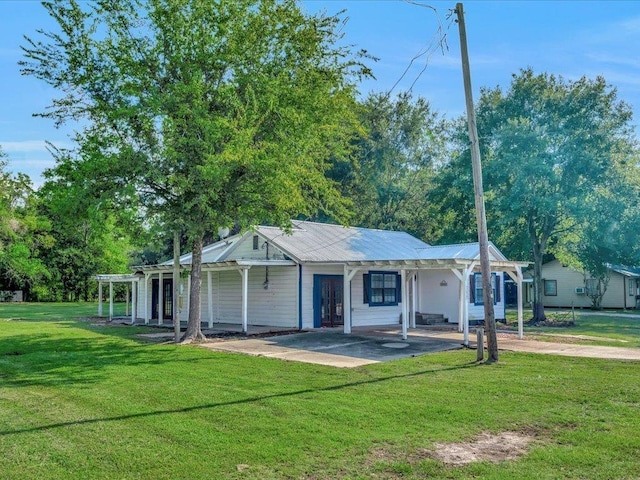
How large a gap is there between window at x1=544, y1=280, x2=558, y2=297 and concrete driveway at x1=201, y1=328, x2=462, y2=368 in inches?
979

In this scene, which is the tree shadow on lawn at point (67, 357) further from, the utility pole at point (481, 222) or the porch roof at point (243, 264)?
the utility pole at point (481, 222)

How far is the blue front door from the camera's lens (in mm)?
19328

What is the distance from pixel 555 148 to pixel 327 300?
12493 millimetres

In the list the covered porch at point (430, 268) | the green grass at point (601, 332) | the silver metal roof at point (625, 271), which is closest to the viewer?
the covered porch at point (430, 268)

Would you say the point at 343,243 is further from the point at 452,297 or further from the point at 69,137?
the point at 69,137

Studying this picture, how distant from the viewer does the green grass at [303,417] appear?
5.16 m

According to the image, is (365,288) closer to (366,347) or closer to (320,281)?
(320,281)

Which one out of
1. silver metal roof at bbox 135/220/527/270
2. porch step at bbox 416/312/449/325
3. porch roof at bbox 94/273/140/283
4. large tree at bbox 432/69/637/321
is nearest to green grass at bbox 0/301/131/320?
porch roof at bbox 94/273/140/283

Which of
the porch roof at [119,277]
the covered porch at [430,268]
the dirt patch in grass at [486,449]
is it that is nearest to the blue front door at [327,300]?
the covered porch at [430,268]

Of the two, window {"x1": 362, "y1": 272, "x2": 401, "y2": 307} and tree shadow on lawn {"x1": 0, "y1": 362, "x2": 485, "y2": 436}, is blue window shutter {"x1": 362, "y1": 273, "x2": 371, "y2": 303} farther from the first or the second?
tree shadow on lawn {"x1": 0, "y1": 362, "x2": 485, "y2": 436}

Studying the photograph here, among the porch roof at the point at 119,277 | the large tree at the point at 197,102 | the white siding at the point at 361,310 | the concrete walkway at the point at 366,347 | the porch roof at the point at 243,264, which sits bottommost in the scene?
the concrete walkway at the point at 366,347

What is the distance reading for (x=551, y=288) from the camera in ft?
128

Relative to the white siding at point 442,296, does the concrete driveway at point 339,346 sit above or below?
below

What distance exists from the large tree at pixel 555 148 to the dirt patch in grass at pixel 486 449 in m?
18.8
